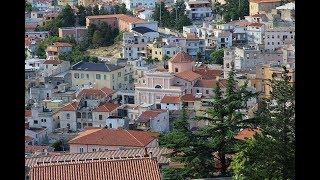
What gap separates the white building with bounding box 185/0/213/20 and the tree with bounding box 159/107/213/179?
15.2 metres

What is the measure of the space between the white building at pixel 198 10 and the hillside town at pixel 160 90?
3 centimetres

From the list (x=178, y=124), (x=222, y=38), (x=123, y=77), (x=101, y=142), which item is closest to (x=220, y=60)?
(x=222, y=38)

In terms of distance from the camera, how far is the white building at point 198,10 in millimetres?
18234

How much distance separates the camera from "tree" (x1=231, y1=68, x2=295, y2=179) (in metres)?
1.62

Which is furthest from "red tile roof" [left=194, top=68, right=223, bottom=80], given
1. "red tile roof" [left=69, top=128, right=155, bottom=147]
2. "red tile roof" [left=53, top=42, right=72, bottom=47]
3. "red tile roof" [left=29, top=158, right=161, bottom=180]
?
"red tile roof" [left=29, top=158, right=161, bottom=180]

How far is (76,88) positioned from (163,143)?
957 cm

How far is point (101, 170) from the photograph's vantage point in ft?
11.7

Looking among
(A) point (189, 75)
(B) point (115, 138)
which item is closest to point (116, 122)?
(B) point (115, 138)

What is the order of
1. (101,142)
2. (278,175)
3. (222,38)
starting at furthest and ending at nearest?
(222,38)
(101,142)
(278,175)

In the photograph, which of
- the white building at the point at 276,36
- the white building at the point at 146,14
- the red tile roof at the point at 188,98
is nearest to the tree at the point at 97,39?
the white building at the point at 146,14

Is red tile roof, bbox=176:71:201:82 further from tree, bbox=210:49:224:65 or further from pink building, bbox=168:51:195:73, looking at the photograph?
tree, bbox=210:49:224:65

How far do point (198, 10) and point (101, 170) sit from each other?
49.5 feet

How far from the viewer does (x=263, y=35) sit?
49.1 feet
